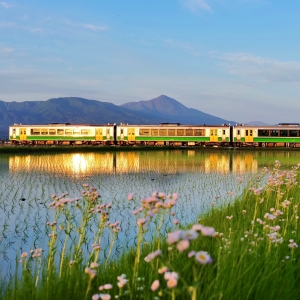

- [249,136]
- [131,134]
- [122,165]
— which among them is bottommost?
[122,165]

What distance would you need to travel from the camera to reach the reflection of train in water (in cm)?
5800

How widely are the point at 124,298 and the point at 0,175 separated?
59.5ft

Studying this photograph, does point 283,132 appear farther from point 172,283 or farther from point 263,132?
point 172,283

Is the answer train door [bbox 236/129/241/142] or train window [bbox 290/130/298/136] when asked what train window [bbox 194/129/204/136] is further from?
train window [bbox 290/130/298/136]

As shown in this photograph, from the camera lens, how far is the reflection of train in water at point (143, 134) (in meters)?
58.0

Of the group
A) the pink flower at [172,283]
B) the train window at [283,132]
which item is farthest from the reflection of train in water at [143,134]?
the pink flower at [172,283]

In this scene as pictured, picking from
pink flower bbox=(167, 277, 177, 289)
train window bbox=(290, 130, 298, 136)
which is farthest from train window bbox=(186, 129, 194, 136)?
pink flower bbox=(167, 277, 177, 289)

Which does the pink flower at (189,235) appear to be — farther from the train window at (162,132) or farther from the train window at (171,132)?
the train window at (171,132)

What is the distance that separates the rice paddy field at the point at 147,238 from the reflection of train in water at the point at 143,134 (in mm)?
37468

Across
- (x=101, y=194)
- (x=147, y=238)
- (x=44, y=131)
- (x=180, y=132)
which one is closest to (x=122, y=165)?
(x=101, y=194)

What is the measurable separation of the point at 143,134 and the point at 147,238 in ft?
167

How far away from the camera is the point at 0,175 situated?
20328 millimetres

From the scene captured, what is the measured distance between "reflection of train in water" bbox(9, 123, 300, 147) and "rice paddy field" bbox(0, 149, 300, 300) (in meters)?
37.5

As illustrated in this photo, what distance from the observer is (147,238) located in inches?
324
